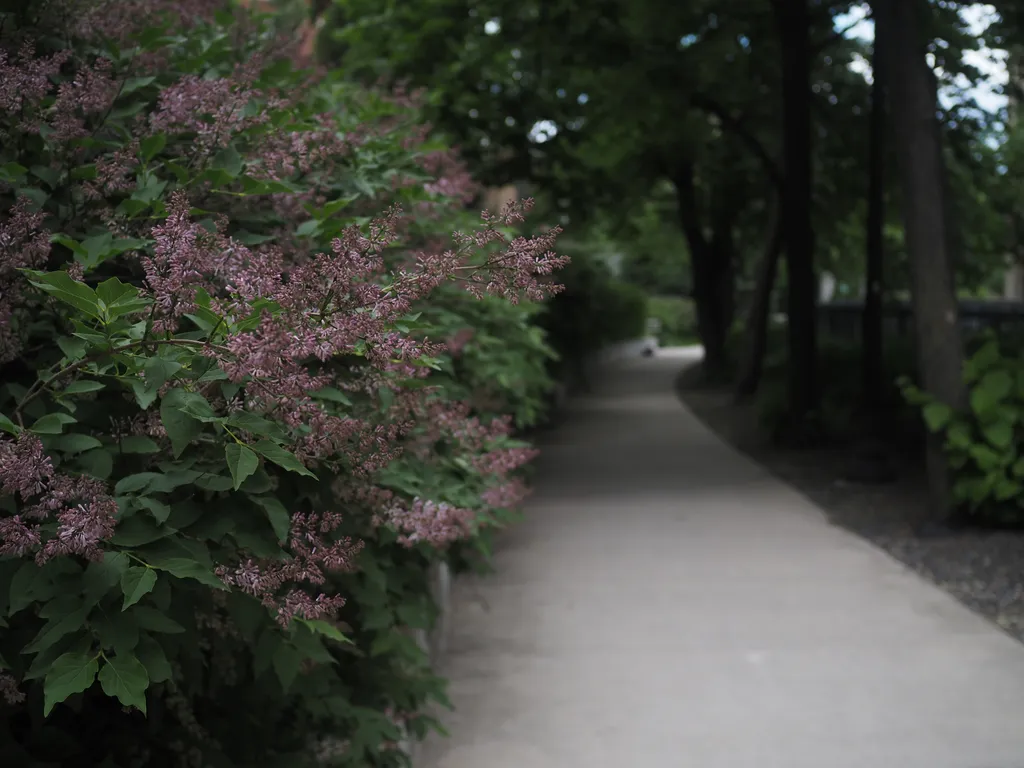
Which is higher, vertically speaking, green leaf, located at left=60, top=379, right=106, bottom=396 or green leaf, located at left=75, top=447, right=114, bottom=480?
green leaf, located at left=60, top=379, right=106, bottom=396

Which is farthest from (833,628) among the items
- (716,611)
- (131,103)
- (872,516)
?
(131,103)

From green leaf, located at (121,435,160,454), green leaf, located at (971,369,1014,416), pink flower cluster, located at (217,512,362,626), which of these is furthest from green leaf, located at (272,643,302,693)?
green leaf, located at (971,369,1014,416)

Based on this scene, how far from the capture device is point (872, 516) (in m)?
10.5

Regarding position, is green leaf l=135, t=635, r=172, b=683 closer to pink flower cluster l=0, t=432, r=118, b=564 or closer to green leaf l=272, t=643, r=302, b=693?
pink flower cluster l=0, t=432, r=118, b=564

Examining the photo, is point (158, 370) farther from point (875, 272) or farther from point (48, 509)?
point (875, 272)

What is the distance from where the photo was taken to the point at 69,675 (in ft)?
6.95

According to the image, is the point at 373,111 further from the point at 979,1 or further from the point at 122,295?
the point at 979,1

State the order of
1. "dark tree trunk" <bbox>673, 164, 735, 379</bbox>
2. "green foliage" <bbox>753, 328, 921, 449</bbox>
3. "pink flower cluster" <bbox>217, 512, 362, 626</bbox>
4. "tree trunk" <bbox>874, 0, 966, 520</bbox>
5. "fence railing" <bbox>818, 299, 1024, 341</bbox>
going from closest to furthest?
"pink flower cluster" <bbox>217, 512, 362, 626</bbox> → "tree trunk" <bbox>874, 0, 966, 520</bbox> → "green foliage" <bbox>753, 328, 921, 449</bbox> → "fence railing" <bbox>818, 299, 1024, 341</bbox> → "dark tree trunk" <bbox>673, 164, 735, 379</bbox>

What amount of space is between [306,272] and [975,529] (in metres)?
8.45

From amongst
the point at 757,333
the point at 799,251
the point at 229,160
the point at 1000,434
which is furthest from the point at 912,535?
the point at 757,333

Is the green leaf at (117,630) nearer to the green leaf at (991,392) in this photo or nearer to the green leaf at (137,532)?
the green leaf at (137,532)

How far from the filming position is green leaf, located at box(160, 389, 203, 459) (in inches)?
83.7

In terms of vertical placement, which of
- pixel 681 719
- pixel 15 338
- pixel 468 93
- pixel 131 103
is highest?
pixel 468 93

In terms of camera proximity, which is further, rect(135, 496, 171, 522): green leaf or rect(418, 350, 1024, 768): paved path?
rect(418, 350, 1024, 768): paved path
